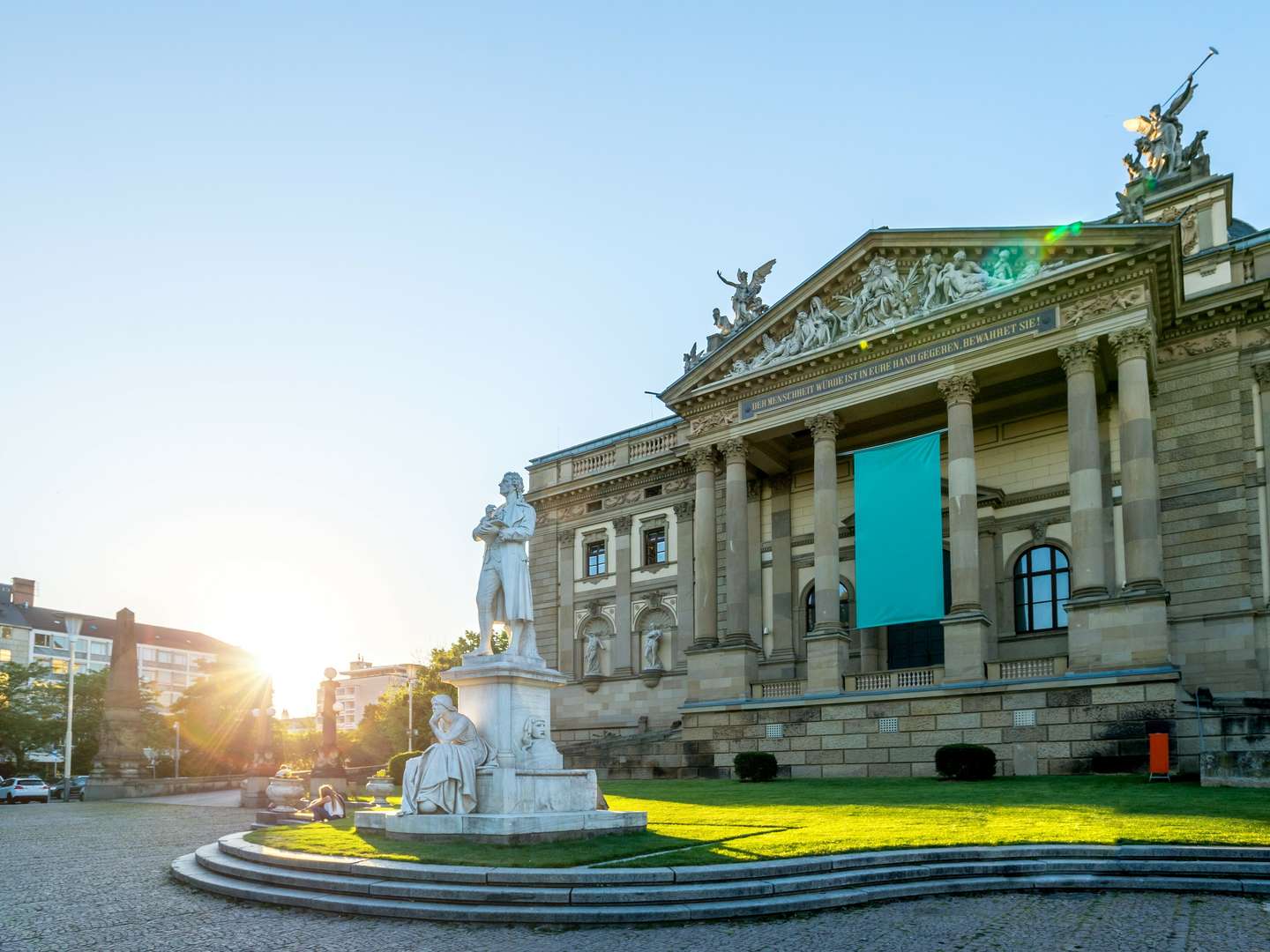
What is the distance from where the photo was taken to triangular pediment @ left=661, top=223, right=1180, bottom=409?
104 ft

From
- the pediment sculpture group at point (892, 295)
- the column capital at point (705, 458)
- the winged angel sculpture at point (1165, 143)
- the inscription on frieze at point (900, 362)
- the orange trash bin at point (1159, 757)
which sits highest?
the winged angel sculpture at point (1165, 143)

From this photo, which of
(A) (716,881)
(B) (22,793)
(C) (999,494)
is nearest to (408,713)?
(B) (22,793)

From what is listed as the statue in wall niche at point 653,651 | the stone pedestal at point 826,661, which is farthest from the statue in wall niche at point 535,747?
the statue in wall niche at point 653,651

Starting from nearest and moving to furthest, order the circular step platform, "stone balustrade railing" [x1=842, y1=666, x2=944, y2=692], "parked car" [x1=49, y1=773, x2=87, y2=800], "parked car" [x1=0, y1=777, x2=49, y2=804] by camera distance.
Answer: the circular step platform
"stone balustrade railing" [x1=842, y1=666, x2=944, y2=692]
"parked car" [x1=0, y1=777, x2=49, y2=804]
"parked car" [x1=49, y1=773, x2=87, y2=800]

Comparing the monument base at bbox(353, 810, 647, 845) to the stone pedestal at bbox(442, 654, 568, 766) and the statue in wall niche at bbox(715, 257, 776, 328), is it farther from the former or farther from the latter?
the statue in wall niche at bbox(715, 257, 776, 328)

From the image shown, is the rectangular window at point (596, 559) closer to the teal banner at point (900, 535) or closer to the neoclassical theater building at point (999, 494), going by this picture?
the neoclassical theater building at point (999, 494)

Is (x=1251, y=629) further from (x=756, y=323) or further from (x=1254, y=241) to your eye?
(x=756, y=323)

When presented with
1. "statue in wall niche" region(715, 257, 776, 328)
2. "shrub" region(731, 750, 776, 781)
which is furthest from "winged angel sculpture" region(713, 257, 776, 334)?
"shrub" region(731, 750, 776, 781)

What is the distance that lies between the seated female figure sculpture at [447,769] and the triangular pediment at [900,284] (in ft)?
80.5

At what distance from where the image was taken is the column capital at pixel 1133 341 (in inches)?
1215

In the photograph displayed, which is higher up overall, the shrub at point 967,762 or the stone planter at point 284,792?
the shrub at point 967,762

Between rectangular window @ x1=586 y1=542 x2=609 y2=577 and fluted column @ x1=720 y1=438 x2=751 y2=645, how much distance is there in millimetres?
11212

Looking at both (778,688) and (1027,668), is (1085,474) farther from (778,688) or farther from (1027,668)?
(778,688)

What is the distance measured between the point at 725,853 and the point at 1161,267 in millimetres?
25744
